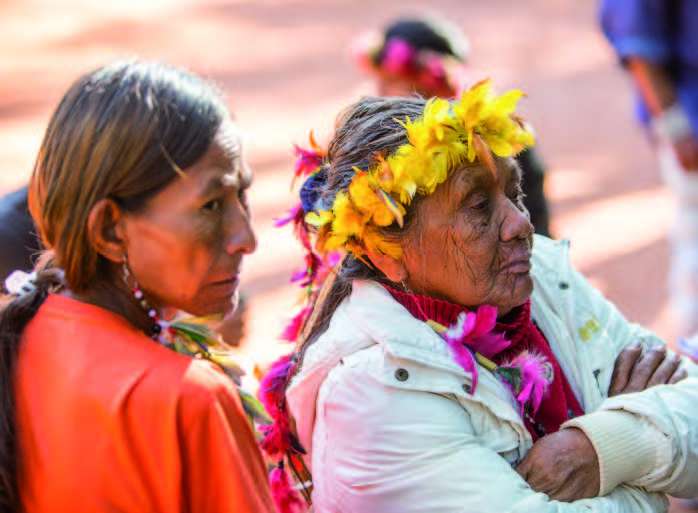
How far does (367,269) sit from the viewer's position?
2.93m

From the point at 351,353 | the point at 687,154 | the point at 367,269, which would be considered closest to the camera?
the point at 351,353

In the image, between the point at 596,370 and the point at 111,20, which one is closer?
the point at 596,370

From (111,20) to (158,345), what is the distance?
10480mm

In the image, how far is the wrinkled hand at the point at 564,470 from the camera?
2.62m

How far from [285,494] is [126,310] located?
2.76ft

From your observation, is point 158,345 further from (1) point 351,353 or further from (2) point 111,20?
(2) point 111,20

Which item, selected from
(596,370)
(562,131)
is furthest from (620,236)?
(596,370)

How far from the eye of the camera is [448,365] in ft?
8.66

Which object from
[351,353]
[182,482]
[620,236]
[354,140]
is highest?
[354,140]

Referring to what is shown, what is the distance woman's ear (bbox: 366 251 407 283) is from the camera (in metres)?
2.80

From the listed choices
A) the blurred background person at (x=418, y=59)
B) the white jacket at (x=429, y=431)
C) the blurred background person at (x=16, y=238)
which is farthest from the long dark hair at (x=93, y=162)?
the blurred background person at (x=418, y=59)

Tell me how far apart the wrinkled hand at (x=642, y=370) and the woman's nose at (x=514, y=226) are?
0.55m

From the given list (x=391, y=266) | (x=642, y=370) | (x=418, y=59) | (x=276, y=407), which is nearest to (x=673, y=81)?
(x=418, y=59)

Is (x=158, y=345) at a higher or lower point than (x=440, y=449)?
higher
